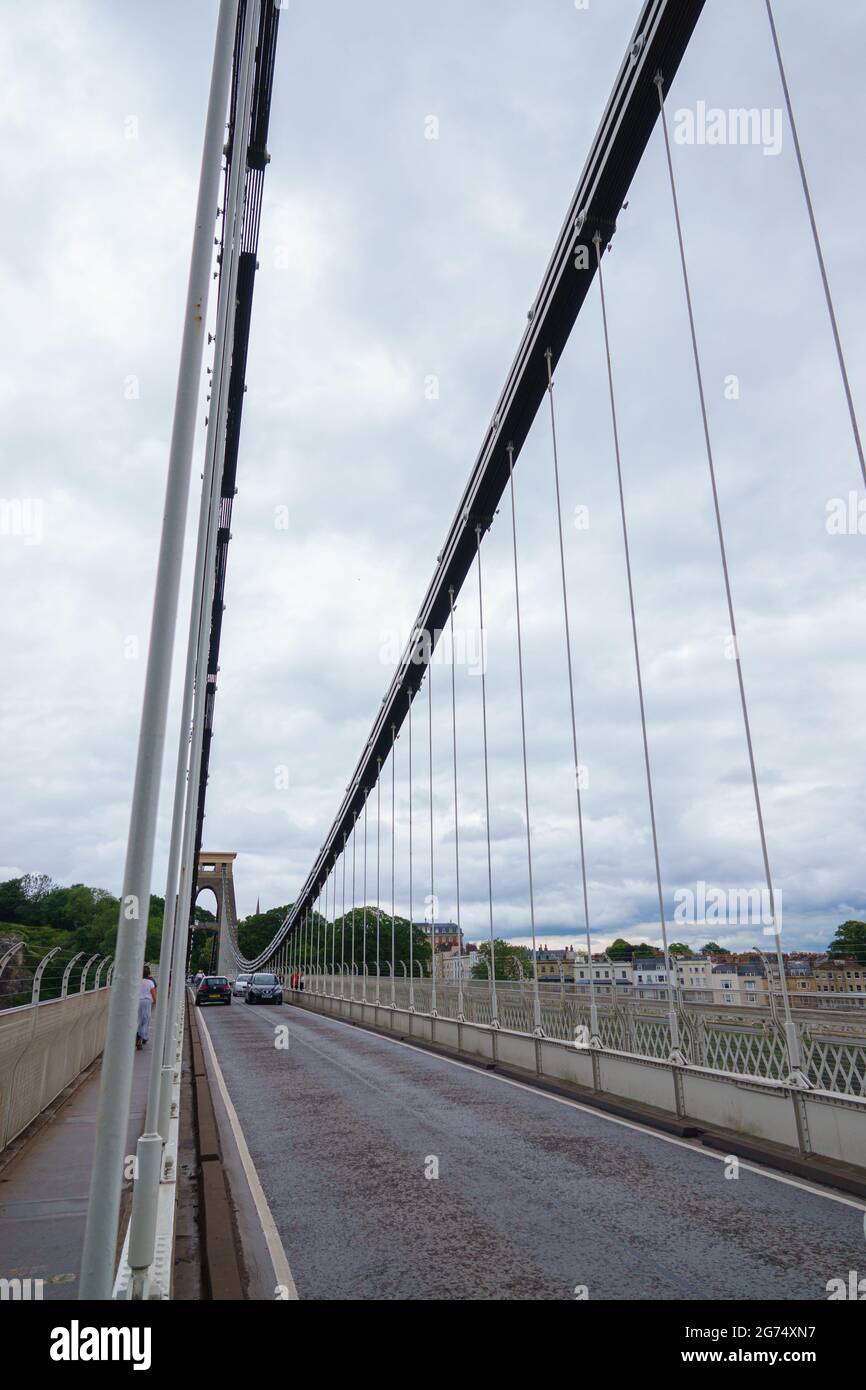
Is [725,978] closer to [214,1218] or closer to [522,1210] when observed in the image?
[522,1210]

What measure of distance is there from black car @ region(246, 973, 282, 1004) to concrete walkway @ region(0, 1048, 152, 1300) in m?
35.8

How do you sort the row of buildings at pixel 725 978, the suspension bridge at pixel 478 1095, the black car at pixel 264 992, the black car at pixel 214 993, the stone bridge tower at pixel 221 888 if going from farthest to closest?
1. the stone bridge tower at pixel 221 888
2. the black car at pixel 264 992
3. the black car at pixel 214 993
4. the row of buildings at pixel 725 978
5. the suspension bridge at pixel 478 1095

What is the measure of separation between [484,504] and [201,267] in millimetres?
18868

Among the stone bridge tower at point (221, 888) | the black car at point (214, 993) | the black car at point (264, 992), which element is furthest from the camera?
the stone bridge tower at point (221, 888)

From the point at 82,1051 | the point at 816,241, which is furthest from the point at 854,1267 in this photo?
the point at 82,1051

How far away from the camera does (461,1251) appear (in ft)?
16.7

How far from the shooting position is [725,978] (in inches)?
628

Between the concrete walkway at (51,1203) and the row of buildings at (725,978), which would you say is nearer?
the concrete walkway at (51,1203)

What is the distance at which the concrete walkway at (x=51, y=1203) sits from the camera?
4.68m

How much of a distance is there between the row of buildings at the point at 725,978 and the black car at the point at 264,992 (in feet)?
97.8

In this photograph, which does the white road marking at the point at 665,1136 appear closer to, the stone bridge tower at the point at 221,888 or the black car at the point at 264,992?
the black car at the point at 264,992

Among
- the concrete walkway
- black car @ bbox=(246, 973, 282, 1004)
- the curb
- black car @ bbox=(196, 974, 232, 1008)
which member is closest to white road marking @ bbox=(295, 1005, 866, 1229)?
the curb

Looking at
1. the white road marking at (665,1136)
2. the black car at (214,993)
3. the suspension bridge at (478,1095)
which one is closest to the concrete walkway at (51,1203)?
the suspension bridge at (478,1095)
